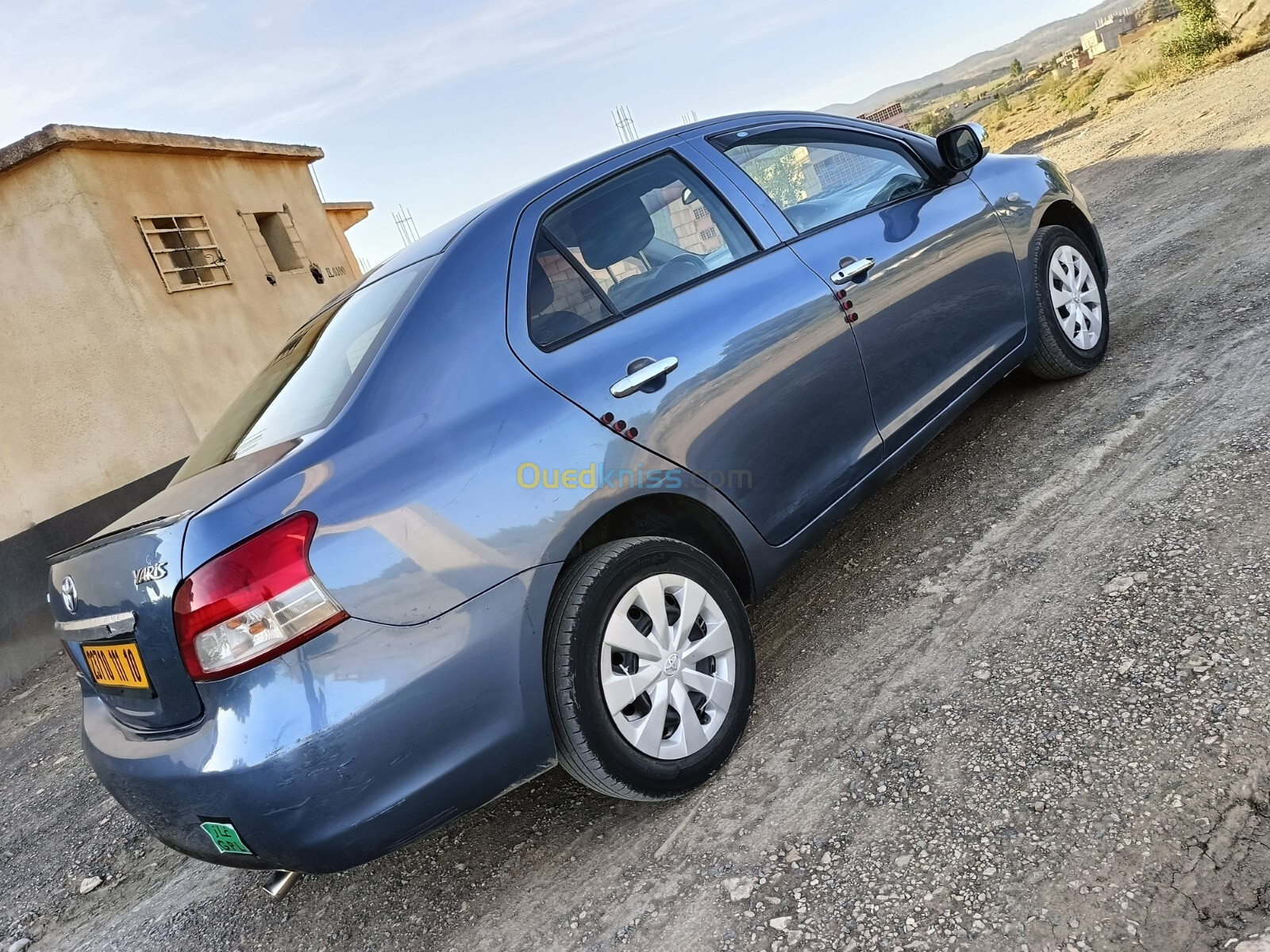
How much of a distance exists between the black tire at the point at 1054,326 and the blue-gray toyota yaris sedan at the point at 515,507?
0.83m

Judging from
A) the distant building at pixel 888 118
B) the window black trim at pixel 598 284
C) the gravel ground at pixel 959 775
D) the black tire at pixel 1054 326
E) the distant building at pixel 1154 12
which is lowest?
the gravel ground at pixel 959 775

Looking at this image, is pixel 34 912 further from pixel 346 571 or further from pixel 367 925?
pixel 346 571

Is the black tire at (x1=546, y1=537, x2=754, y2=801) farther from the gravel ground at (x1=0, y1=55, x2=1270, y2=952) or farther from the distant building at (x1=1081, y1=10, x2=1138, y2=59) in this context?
the distant building at (x1=1081, y1=10, x2=1138, y2=59)

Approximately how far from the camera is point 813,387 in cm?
277

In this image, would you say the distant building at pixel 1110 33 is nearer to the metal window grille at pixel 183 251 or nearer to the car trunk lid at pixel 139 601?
the metal window grille at pixel 183 251

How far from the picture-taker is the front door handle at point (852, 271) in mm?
2924

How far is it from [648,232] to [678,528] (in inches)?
37.1

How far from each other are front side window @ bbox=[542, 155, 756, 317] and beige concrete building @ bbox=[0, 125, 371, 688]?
6.28 meters

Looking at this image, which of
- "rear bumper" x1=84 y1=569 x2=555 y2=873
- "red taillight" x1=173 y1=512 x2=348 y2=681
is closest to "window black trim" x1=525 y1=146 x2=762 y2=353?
"rear bumper" x1=84 y1=569 x2=555 y2=873

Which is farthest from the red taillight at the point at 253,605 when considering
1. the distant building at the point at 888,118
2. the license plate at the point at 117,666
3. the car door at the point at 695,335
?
the distant building at the point at 888,118

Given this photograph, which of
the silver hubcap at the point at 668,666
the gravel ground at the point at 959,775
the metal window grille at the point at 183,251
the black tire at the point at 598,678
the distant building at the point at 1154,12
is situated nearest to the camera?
the gravel ground at the point at 959,775

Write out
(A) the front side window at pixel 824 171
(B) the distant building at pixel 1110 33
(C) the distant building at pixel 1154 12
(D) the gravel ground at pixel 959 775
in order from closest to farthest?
(D) the gravel ground at pixel 959 775 < (A) the front side window at pixel 824 171 < (C) the distant building at pixel 1154 12 < (B) the distant building at pixel 1110 33

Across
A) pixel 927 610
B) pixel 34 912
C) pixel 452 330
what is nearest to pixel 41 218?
pixel 34 912

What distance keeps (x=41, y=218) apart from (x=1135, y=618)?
9.27 meters
